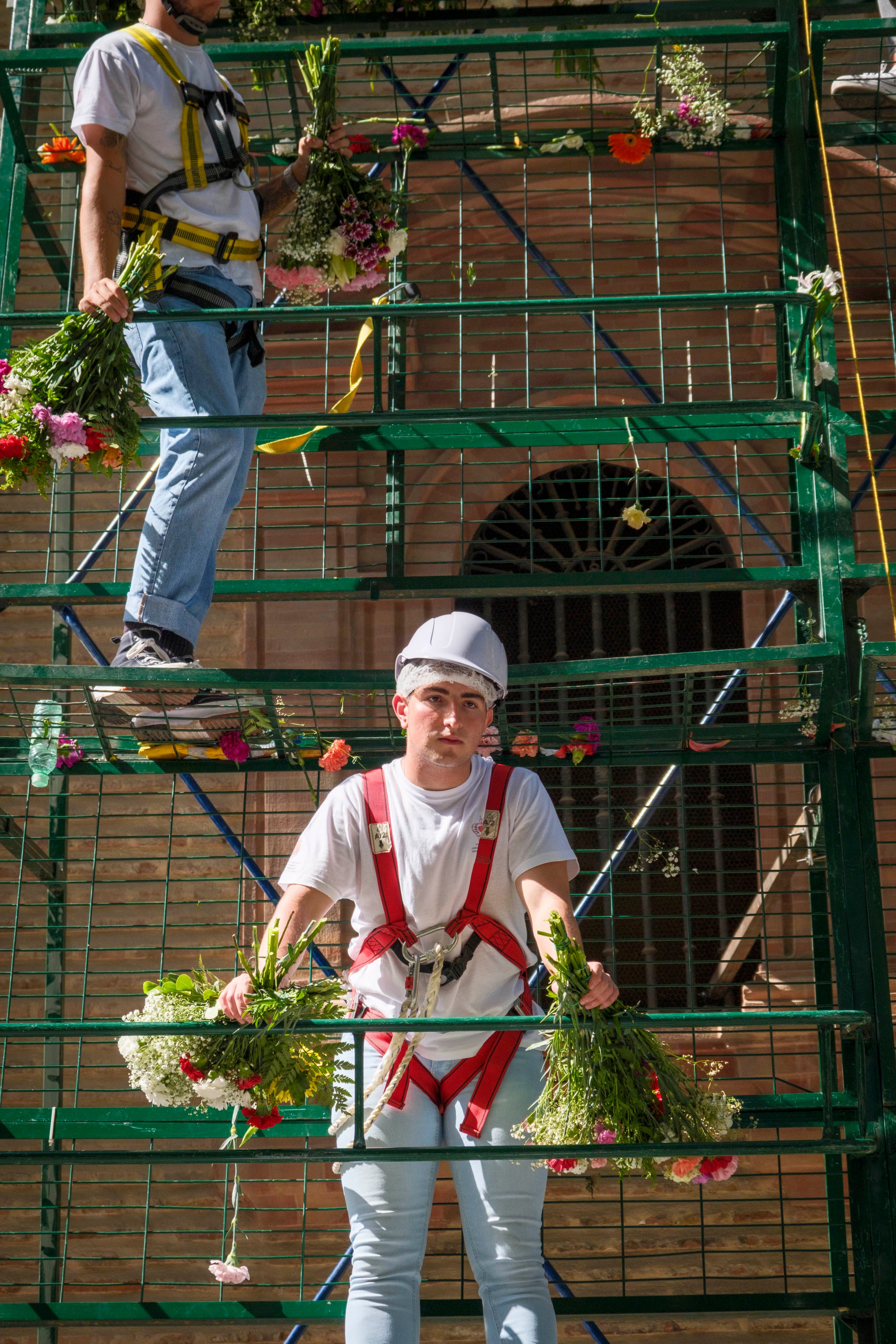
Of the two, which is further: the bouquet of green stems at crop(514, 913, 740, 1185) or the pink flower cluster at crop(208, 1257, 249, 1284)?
the pink flower cluster at crop(208, 1257, 249, 1284)

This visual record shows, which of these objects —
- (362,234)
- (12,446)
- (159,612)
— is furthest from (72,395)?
(362,234)

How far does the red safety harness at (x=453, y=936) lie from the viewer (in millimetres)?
4137

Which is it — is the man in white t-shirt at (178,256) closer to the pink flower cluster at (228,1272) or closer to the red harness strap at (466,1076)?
the red harness strap at (466,1076)

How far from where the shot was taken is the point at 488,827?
4.22 meters

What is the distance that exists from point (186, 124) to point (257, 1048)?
3.26 m

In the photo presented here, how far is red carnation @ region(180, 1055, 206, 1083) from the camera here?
13.0 feet

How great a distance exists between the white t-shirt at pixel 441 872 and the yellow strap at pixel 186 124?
2425mm

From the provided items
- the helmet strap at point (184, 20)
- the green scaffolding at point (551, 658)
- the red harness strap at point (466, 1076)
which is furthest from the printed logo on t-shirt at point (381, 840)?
the helmet strap at point (184, 20)

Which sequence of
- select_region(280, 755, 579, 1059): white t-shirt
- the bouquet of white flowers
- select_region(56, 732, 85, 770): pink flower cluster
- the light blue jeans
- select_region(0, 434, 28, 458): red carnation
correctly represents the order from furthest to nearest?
the bouquet of white flowers
select_region(56, 732, 85, 770): pink flower cluster
select_region(0, 434, 28, 458): red carnation
select_region(280, 755, 579, 1059): white t-shirt
the light blue jeans

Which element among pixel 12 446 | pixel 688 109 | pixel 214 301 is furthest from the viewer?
pixel 688 109

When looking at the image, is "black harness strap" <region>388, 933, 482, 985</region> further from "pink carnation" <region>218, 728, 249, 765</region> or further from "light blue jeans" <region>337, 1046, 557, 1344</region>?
"pink carnation" <region>218, 728, 249, 765</region>

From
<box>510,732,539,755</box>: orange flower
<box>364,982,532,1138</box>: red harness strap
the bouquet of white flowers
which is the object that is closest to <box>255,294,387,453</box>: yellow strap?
<box>510,732,539,755</box>: orange flower

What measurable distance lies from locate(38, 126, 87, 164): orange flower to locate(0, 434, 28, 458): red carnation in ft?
6.60

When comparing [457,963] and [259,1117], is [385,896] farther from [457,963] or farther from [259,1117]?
[259,1117]
